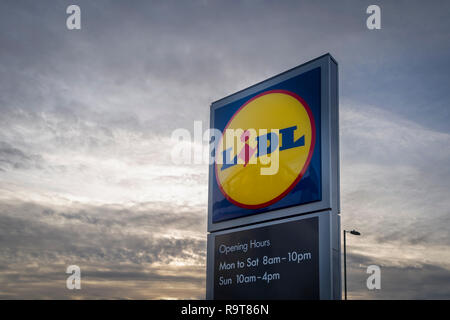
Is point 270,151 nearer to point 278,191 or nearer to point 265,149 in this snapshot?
point 265,149

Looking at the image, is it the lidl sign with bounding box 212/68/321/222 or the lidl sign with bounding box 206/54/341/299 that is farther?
the lidl sign with bounding box 212/68/321/222

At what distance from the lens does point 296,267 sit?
752cm

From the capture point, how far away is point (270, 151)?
28.1 ft

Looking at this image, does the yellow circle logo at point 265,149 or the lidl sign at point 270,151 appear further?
the yellow circle logo at point 265,149

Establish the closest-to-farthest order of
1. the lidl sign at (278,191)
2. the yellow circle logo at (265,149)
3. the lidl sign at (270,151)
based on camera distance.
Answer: the lidl sign at (278,191)
the lidl sign at (270,151)
the yellow circle logo at (265,149)

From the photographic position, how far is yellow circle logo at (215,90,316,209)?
26.7 feet

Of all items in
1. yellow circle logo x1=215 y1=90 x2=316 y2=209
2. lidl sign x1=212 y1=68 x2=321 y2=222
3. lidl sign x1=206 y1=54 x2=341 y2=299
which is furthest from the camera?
yellow circle logo x1=215 y1=90 x2=316 y2=209

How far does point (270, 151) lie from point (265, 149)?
0.44ft

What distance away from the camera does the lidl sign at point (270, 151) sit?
7969 mm

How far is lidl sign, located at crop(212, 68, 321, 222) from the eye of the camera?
797 centimetres

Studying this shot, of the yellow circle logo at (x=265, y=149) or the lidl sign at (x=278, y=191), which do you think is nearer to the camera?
the lidl sign at (x=278, y=191)

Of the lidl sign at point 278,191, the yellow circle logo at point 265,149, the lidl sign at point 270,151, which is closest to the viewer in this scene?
the lidl sign at point 278,191

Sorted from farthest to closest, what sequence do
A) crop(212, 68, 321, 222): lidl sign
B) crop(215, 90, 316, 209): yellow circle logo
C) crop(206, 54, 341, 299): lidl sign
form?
1. crop(215, 90, 316, 209): yellow circle logo
2. crop(212, 68, 321, 222): lidl sign
3. crop(206, 54, 341, 299): lidl sign

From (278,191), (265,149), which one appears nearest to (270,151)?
(265,149)
